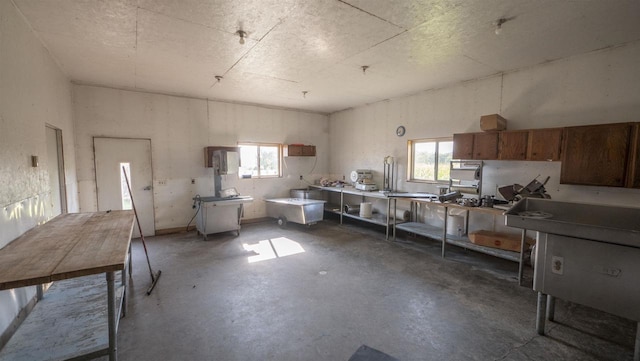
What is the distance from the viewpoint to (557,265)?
87.7 inches

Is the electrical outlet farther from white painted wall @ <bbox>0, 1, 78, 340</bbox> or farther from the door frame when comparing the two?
the door frame

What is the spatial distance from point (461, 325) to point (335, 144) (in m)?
5.60

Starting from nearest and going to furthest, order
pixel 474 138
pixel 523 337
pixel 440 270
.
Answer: pixel 523 337
pixel 440 270
pixel 474 138

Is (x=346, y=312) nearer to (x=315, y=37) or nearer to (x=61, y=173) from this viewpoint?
(x=315, y=37)

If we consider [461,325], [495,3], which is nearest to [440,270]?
[461,325]

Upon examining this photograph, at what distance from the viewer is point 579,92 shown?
11.2 ft

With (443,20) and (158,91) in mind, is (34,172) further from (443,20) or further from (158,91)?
(443,20)

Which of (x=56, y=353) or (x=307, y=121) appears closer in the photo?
(x=56, y=353)

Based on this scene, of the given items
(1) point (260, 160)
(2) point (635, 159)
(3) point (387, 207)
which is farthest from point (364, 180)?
(2) point (635, 159)

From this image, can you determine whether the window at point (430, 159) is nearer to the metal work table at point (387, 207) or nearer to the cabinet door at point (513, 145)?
the metal work table at point (387, 207)

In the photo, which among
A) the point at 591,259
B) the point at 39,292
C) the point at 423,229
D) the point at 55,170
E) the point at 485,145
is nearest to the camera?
the point at 591,259

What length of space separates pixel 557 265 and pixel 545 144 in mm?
1954

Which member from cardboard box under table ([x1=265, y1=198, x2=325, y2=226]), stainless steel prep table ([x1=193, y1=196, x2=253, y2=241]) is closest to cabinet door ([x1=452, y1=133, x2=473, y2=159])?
cardboard box under table ([x1=265, y1=198, x2=325, y2=226])

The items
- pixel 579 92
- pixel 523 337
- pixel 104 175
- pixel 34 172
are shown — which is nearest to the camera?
pixel 523 337
